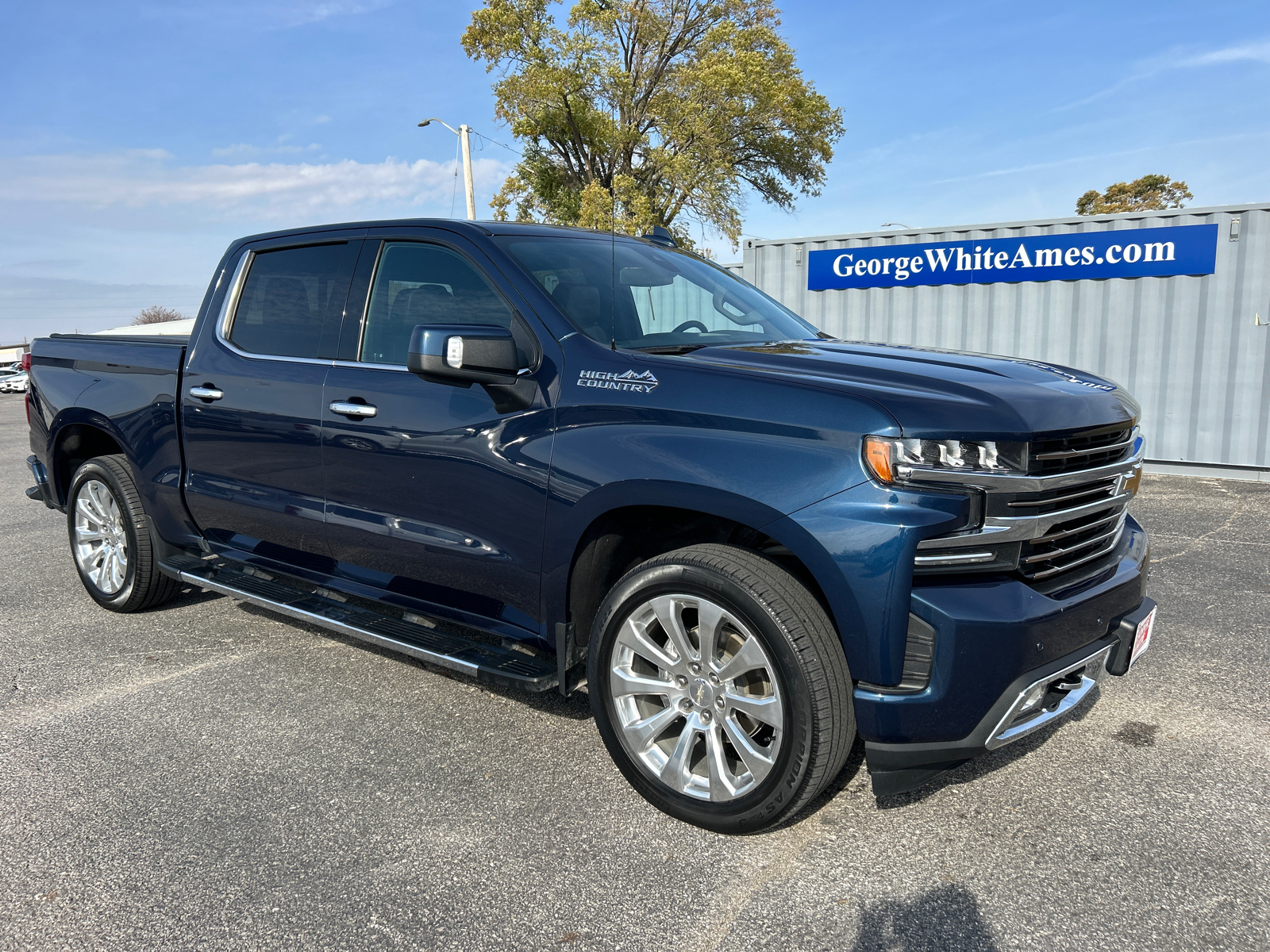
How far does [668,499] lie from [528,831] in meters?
1.11

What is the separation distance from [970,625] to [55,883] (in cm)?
259

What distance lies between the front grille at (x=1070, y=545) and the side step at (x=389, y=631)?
5.08 feet

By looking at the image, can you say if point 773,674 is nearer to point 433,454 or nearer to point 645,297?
point 433,454

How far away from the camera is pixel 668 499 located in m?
2.75

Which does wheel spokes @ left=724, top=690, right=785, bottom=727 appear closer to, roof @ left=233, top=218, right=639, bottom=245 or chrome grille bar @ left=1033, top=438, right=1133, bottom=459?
chrome grille bar @ left=1033, top=438, right=1133, bottom=459

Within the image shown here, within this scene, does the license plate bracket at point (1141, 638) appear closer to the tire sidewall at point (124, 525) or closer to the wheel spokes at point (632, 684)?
the wheel spokes at point (632, 684)

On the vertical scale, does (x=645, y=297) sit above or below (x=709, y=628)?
above

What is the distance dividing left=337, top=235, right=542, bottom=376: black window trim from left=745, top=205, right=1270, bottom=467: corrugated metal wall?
716 centimetres

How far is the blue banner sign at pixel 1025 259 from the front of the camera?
1005 centimetres

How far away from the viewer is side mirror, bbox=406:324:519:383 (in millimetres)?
2982

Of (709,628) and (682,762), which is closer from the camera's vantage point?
(709,628)

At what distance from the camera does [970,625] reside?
2.36 m

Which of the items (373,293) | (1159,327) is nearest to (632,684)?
(373,293)

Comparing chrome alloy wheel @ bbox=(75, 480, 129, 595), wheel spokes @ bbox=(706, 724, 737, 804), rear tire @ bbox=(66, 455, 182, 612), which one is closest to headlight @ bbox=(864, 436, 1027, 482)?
wheel spokes @ bbox=(706, 724, 737, 804)
